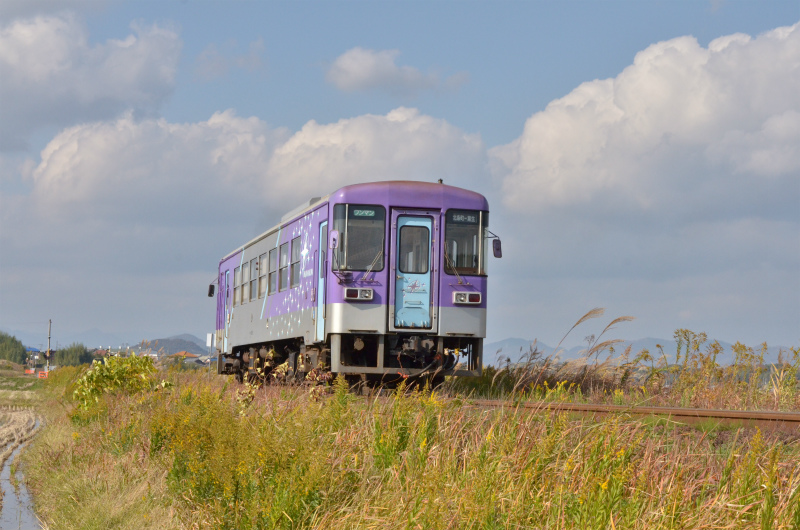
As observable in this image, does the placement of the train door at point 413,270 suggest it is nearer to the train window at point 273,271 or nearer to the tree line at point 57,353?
the train window at point 273,271

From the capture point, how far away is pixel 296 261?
16.8 m

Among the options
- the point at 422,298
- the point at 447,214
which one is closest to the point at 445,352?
the point at 422,298

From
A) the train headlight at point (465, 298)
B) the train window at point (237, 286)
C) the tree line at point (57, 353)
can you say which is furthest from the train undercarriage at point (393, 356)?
the tree line at point (57, 353)

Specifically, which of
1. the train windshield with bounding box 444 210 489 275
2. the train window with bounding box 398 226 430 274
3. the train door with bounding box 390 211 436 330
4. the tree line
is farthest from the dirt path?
the tree line

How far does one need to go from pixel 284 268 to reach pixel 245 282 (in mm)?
4468

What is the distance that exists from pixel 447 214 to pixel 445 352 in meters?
2.22

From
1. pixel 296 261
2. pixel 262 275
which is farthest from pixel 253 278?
pixel 296 261

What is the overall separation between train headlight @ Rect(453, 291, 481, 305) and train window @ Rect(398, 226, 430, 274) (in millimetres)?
634

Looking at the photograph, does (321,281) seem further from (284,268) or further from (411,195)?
(284,268)

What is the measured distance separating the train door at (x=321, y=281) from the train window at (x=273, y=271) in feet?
11.3

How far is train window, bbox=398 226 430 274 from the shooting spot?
1498 centimetres

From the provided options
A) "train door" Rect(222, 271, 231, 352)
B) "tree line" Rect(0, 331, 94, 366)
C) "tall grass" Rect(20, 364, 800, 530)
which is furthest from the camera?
"tree line" Rect(0, 331, 94, 366)

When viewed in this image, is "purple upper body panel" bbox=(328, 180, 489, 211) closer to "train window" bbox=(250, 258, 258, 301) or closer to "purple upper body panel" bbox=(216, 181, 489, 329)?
"purple upper body panel" bbox=(216, 181, 489, 329)

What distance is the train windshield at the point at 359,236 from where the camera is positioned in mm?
14734
